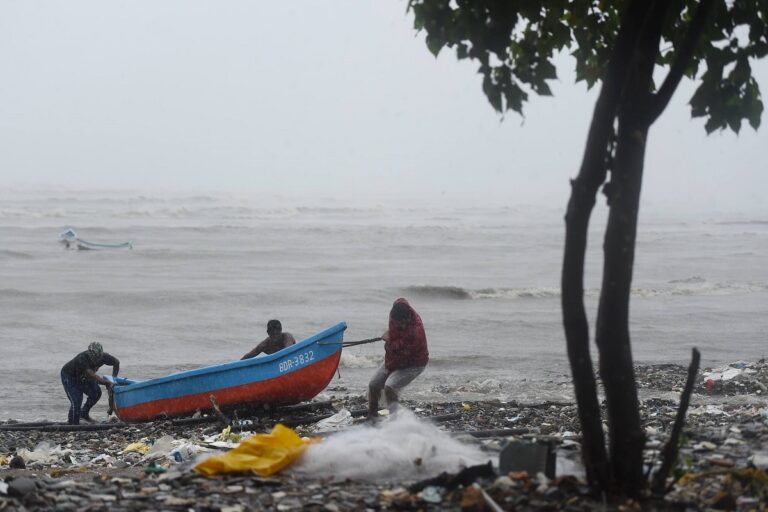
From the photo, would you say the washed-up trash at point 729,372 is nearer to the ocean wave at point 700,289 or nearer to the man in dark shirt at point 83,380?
the man in dark shirt at point 83,380

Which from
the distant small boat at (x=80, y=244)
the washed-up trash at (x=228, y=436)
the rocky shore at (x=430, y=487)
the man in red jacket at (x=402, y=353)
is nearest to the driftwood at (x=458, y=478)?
the rocky shore at (x=430, y=487)

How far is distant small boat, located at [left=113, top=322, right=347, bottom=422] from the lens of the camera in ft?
41.2

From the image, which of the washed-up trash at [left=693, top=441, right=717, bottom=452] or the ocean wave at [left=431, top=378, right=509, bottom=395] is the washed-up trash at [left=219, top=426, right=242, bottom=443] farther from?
the washed-up trash at [left=693, top=441, right=717, bottom=452]

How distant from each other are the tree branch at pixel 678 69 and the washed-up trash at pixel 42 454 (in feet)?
26.1

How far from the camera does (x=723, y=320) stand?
24781mm

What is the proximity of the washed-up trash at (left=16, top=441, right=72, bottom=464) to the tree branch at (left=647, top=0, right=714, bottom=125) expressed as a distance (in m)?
7.94

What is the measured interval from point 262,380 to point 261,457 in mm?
6490

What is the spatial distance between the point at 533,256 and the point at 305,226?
19104mm

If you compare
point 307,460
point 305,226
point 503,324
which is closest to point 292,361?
point 307,460

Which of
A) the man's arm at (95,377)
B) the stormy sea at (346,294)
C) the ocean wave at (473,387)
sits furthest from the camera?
the stormy sea at (346,294)

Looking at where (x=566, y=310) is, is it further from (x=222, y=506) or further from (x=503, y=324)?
(x=503, y=324)

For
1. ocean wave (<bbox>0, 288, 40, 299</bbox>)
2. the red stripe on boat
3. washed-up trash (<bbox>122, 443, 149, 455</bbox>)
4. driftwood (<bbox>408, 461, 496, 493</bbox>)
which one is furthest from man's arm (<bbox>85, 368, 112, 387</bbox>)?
ocean wave (<bbox>0, 288, 40, 299</bbox>)

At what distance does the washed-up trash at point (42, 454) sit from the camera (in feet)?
33.5

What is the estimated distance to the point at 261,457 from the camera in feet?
20.2
